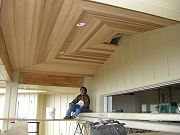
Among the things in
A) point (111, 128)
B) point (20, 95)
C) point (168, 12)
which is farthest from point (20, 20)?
point (20, 95)

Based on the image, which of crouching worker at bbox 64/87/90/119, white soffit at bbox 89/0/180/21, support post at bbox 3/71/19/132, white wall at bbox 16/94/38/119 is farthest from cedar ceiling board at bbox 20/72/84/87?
white soffit at bbox 89/0/180/21

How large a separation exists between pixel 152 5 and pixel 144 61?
1.55 meters

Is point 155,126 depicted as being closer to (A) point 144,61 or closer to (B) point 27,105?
(A) point 144,61

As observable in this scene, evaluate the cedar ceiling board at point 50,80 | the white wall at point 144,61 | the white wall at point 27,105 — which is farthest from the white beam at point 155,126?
the white wall at point 27,105

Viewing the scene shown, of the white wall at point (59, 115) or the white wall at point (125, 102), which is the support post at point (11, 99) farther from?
the white wall at point (59, 115)

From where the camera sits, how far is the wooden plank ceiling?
7.88 feet

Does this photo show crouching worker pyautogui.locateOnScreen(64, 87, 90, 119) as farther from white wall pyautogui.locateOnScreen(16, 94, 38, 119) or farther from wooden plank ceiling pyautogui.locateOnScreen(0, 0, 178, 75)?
white wall pyautogui.locateOnScreen(16, 94, 38, 119)

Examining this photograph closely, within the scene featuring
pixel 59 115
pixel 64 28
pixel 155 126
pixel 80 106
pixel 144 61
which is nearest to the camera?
pixel 155 126

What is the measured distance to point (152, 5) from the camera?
219 centimetres

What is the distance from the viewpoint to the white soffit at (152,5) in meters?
2.12

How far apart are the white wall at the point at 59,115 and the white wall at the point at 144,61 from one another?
438 centimetres

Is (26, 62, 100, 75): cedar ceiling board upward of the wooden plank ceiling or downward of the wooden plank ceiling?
downward

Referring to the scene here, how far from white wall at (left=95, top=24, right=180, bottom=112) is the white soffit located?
664 mm

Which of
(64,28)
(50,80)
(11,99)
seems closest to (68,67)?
(50,80)
